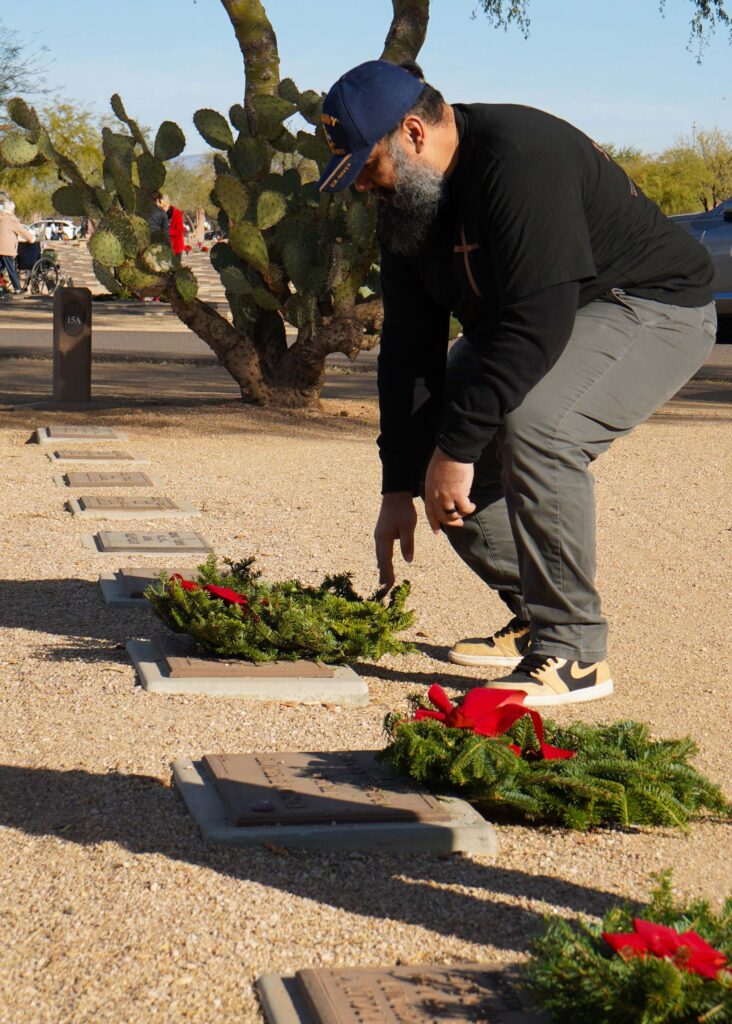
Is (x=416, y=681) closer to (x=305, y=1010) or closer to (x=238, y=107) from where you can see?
(x=305, y=1010)

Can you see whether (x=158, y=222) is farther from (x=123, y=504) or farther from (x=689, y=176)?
(x=689, y=176)

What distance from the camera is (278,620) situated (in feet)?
14.1

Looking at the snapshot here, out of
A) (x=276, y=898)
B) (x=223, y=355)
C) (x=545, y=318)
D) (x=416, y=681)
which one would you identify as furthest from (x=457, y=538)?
(x=223, y=355)

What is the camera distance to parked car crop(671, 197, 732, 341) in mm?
14203

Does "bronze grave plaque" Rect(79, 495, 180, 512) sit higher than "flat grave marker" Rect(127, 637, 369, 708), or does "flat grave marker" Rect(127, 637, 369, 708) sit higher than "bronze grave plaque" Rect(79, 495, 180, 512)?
"flat grave marker" Rect(127, 637, 369, 708)

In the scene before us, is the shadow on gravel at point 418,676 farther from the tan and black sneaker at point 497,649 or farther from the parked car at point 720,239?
the parked car at point 720,239

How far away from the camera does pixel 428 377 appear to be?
14.0 ft

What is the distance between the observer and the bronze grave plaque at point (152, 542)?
609cm

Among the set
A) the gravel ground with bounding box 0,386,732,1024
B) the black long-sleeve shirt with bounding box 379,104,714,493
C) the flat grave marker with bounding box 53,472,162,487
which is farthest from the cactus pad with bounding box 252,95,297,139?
the black long-sleeve shirt with bounding box 379,104,714,493

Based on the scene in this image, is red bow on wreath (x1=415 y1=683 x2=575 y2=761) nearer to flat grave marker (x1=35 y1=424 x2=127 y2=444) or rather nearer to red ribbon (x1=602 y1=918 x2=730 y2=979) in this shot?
red ribbon (x1=602 y1=918 x2=730 y2=979)

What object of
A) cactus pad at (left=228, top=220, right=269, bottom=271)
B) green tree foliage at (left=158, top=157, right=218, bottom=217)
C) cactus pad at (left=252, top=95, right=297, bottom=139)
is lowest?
green tree foliage at (left=158, top=157, right=218, bottom=217)

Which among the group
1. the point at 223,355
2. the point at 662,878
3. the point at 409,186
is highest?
the point at 409,186

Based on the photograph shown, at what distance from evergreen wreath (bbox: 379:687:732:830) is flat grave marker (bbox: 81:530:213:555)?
285 centimetres

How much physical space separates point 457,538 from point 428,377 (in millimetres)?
548
